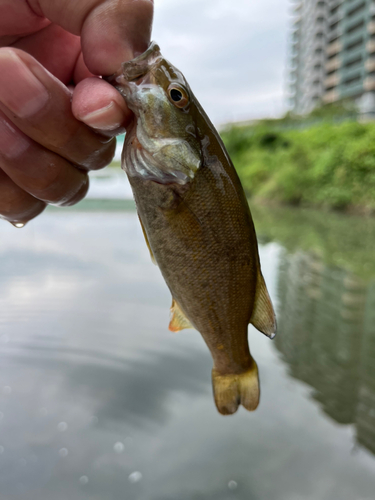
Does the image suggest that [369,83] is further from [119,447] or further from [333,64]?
[119,447]

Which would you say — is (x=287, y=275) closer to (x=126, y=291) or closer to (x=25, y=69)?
(x=126, y=291)

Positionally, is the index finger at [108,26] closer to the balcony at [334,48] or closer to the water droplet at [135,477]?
the water droplet at [135,477]

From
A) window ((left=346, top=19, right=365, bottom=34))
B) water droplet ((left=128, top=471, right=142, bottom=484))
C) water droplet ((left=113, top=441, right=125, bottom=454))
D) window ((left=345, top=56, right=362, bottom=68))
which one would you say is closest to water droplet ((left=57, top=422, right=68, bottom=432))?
water droplet ((left=113, top=441, right=125, bottom=454))

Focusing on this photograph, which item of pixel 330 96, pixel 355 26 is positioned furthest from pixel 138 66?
pixel 330 96

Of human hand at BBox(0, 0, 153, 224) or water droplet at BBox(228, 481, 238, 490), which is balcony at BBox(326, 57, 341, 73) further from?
human hand at BBox(0, 0, 153, 224)

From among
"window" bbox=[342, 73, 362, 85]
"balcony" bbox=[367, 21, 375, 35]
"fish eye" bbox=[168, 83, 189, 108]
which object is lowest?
"fish eye" bbox=[168, 83, 189, 108]

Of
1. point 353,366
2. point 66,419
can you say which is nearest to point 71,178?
point 66,419
